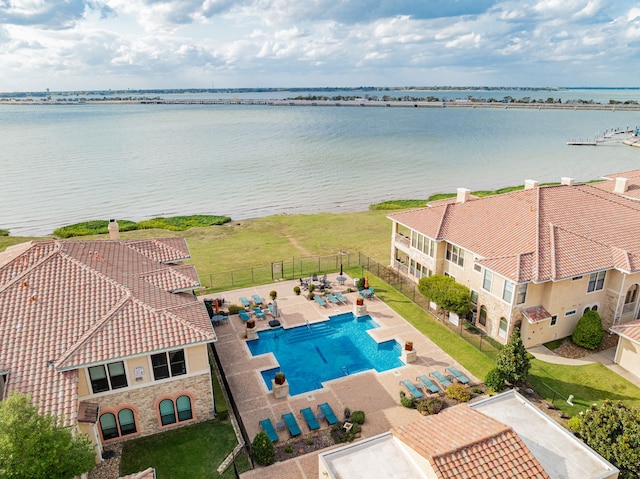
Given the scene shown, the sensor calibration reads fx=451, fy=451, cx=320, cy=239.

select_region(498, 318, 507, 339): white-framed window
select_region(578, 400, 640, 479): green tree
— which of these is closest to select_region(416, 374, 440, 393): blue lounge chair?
select_region(498, 318, 507, 339): white-framed window

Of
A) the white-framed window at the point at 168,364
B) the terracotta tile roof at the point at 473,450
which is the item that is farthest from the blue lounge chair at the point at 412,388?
the white-framed window at the point at 168,364

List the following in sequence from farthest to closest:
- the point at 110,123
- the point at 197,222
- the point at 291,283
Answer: the point at 110,123 → the point at 197,222 → the point at 291,283

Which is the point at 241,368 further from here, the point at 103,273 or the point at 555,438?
the point at 555,438

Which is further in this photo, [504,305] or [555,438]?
[504,305]

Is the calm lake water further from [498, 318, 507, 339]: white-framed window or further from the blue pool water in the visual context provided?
[498, 318, 507, 339]: white-framed window

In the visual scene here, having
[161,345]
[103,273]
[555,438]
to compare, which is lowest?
[555,438]

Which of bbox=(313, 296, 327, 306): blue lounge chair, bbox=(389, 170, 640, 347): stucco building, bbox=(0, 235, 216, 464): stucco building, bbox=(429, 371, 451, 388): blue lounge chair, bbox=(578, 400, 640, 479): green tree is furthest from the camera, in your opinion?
bbox=(313, 296, 327, 306): blue lounge chair

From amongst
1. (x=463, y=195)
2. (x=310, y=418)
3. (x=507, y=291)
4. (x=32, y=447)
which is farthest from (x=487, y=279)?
(x=32, y=447)

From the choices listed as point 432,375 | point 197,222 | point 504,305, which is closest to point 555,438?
point 432,375
